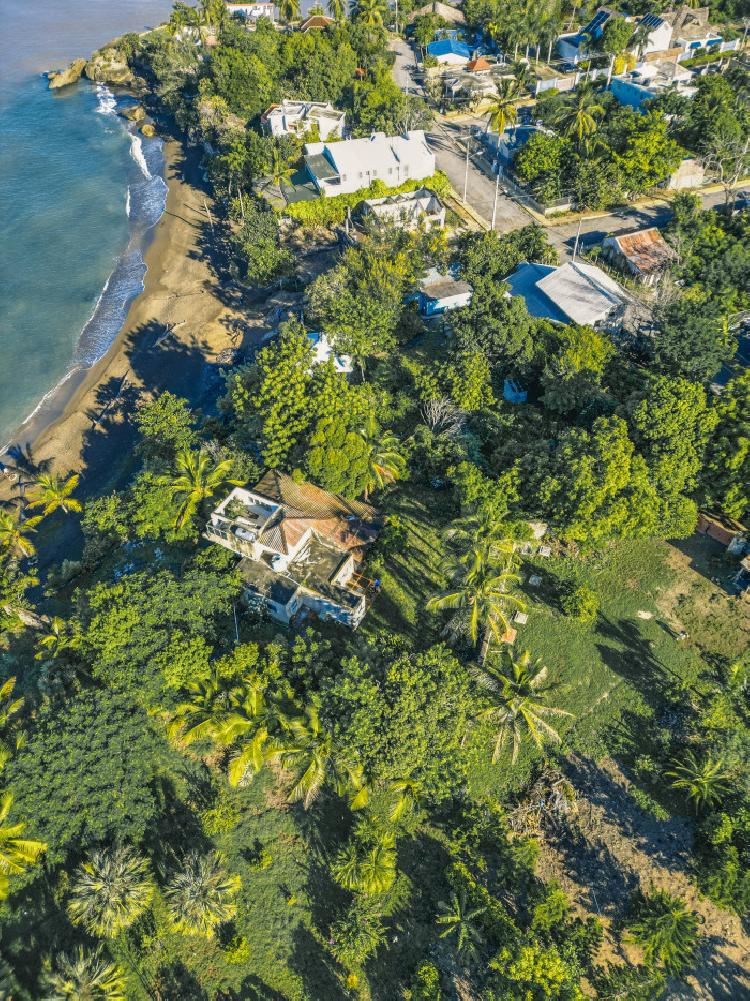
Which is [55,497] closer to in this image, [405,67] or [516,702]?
[516,702]

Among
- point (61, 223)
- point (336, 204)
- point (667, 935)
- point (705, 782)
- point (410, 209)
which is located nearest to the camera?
point (667, 935)

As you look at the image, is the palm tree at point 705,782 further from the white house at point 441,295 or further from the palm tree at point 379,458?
the white house at point 441,295

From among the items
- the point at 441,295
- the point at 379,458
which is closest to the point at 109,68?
the point at 441,295

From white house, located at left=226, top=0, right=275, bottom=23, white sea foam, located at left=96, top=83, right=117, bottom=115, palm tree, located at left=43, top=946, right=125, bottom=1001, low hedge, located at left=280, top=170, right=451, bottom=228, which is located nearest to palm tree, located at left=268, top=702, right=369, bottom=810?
palm tree, located at left=43, top=946, right=125, bottom=1001

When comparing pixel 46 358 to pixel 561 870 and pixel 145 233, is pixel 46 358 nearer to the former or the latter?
pixel 145 233

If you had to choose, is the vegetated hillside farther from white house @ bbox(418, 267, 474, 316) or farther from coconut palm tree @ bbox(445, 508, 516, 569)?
white house @ bbox(418, 267, 474, 316)

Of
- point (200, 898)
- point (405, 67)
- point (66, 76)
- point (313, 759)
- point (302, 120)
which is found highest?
point (66, 76)

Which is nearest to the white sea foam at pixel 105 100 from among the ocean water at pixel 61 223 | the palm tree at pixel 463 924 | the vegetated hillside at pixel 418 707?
the ocean water at pixel 61 223
